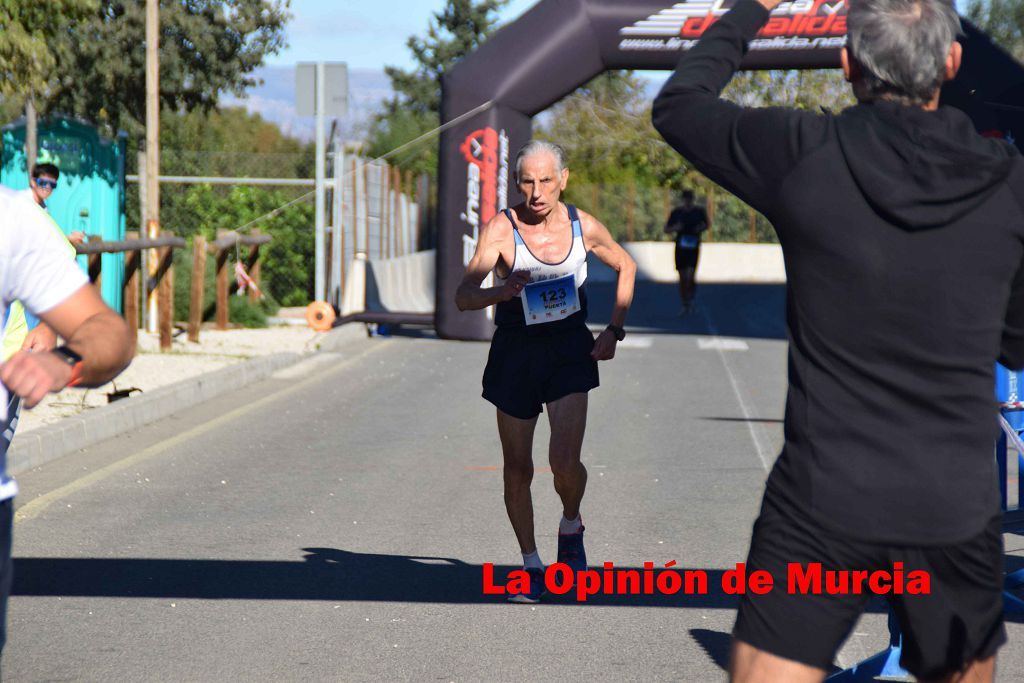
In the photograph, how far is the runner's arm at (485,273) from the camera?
573 centimetres

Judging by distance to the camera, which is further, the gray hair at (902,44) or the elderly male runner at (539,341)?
the elderly male runner at (539,341)

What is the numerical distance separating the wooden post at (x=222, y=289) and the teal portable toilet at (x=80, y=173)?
131cm

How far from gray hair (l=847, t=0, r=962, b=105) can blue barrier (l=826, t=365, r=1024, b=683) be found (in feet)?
6.55

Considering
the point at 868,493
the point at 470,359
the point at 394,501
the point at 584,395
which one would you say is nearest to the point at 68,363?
the point at 868,493

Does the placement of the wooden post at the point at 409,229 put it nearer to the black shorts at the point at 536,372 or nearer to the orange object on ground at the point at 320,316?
the orange object on ground at the point at 320,316

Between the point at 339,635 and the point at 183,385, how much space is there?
7.40 metres

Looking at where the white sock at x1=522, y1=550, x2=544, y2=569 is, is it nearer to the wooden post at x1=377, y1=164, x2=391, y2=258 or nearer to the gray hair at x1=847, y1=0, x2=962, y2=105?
the gray hair at x1=847, y1=0, x2=962, y2=105

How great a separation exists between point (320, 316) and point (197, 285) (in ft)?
7.14

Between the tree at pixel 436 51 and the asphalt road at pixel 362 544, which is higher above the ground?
the tree at pixel 436 51

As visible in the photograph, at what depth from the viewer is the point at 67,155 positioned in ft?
59.9

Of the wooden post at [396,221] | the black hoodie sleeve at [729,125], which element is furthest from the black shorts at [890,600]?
the wooden post at [396,221]

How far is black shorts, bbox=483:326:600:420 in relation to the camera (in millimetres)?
6039

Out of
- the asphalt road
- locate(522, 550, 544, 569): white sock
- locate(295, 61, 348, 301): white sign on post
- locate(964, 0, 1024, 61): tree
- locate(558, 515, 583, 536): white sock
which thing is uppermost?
locate(964, 0, 1024, 61): tree

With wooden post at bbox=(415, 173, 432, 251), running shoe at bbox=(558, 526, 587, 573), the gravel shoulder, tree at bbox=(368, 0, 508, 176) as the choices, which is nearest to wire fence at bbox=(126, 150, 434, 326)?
wooden post at bbox=(415, 173, 432, 251)
